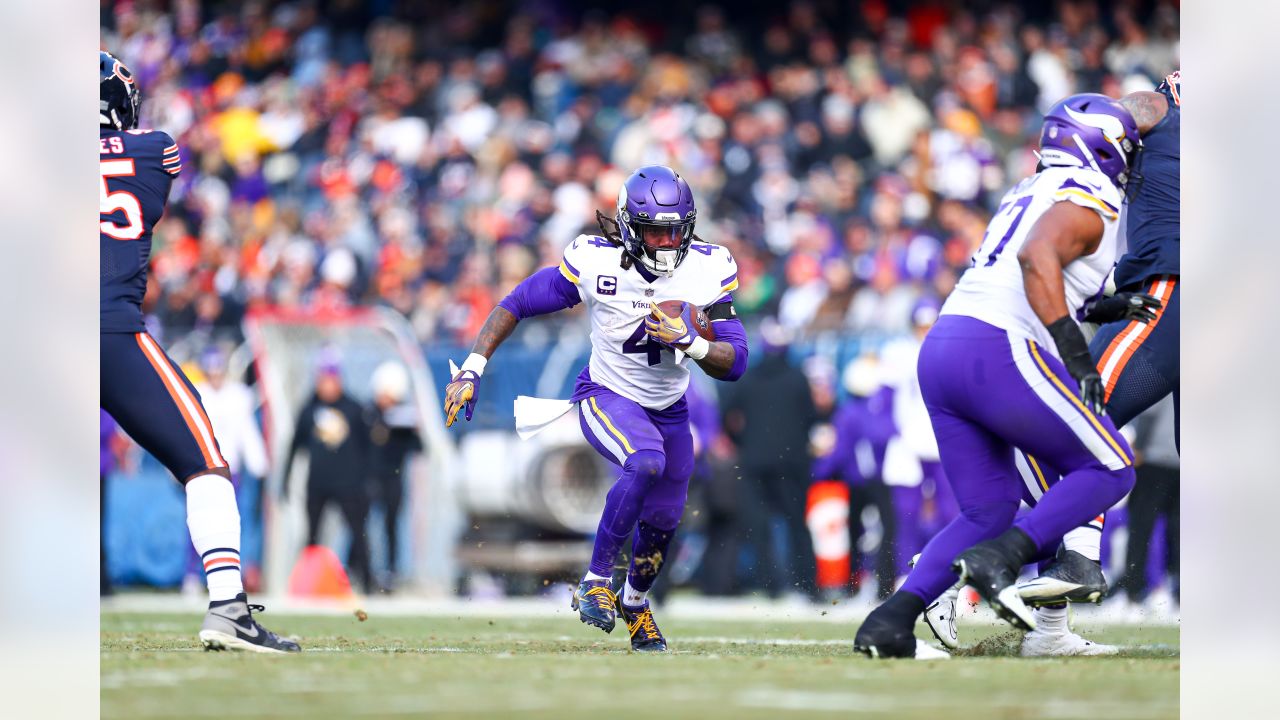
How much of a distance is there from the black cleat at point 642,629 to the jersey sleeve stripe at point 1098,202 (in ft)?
7.70

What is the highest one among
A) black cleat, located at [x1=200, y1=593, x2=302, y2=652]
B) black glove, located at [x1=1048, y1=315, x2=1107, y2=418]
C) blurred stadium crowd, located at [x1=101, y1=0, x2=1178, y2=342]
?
blurred stadium crowd, located at [x1=101, y1=0, x2=1178, y2=342]

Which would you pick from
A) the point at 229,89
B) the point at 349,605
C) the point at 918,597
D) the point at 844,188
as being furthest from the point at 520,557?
the point at 229,89

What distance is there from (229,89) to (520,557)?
894 centimetres

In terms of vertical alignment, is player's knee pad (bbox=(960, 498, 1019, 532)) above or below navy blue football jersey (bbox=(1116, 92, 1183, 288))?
below

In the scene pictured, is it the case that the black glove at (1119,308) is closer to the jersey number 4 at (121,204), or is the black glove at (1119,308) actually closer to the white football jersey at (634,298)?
the white football jersey at (634,298)

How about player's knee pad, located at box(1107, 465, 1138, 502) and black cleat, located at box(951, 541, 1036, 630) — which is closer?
black cleat, located at box(951, 541, 1036, 630)

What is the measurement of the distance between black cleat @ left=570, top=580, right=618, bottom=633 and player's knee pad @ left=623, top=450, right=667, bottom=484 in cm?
48

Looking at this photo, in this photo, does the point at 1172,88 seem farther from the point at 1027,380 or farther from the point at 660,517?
the point at 660,517

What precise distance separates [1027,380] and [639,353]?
187 centimetres

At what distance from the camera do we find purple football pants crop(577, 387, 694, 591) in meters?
7.13

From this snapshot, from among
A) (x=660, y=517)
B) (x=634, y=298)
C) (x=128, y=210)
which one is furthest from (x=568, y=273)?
(x=128, y=210)

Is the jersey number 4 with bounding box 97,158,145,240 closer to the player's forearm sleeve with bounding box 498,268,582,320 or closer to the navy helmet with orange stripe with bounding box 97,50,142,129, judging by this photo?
the navy helmet with orange stripe with bounding box 97,50,142,129

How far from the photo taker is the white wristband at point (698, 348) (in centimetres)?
701

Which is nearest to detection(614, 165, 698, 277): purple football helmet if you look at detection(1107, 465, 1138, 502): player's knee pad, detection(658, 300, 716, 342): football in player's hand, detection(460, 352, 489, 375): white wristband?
detection(658, 300, 716, 342): football in player's hand
